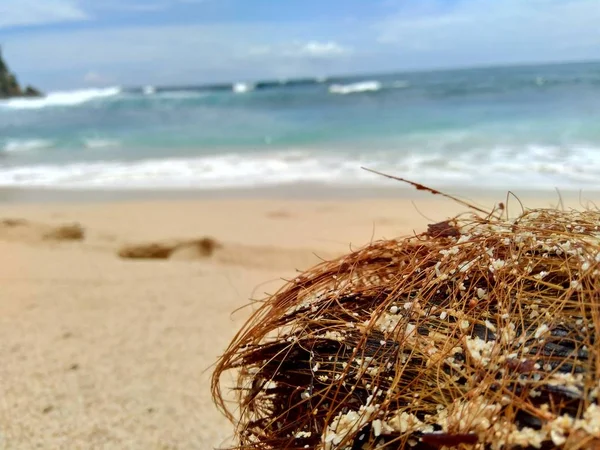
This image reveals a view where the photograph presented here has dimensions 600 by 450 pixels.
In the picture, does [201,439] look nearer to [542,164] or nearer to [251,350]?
[251,350]

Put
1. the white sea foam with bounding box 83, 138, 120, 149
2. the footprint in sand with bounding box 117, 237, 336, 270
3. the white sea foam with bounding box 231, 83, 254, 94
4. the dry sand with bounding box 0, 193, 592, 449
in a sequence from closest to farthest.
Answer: the dry sand with bounding box 0, 193, 592, 449 < the footprint in sand with bounding box 117, 237, 336, 270 < the white sea foam with bounding box 83, 138, 120, 149 < the white sea foam with bounding box 231, 83, 254, 94

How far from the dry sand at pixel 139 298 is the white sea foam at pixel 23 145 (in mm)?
7997

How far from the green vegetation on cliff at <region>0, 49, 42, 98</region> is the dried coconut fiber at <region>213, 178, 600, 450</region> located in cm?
6230

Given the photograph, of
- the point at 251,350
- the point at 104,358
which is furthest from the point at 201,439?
the point at 251,350

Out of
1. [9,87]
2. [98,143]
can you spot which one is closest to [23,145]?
[98,143]

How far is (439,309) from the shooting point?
1.38m

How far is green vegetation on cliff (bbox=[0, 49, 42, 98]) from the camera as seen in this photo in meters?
54.4

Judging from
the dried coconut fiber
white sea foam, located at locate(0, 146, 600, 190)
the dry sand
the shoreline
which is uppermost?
the dried coconut fiber

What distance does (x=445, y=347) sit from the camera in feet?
4.19

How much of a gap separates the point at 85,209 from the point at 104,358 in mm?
4452

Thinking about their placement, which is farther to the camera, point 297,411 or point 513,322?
point 297,411

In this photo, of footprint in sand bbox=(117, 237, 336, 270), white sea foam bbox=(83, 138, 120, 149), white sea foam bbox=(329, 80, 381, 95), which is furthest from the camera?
white sea foam bbox=(329, 80, 381, 95)

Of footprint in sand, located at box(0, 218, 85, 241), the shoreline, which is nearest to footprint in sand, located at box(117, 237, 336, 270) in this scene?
footprint in sand, located at box(0, 218, 85, 241)

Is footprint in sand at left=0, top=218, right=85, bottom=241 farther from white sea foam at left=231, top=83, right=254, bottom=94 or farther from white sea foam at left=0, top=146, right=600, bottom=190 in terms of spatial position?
white sea foam at left=231, top=83, right=254, bottom=94
